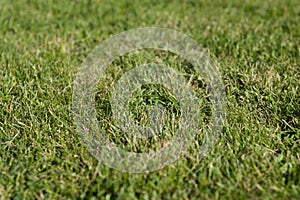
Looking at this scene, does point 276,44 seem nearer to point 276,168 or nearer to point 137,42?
point 137,42

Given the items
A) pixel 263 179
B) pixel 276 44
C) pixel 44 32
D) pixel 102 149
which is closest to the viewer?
pixel 263 179

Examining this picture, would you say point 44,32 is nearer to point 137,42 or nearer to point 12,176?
point 137,42

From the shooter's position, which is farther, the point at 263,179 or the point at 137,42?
the point at 137,42

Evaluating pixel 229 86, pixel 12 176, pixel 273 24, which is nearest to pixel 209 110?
pixel 229 86

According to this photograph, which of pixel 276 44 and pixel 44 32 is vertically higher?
pixel 276 44

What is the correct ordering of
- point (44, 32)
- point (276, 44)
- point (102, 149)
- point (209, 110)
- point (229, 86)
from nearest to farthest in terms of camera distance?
1. point (102, 149)
2. point (209, 110)
3. point (229, 86)
4. point (276, 44)
5. point (44, 32)

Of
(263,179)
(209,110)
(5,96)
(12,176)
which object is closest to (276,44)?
(209,110)

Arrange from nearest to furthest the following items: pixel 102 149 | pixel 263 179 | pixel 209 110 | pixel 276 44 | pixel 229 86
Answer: pixel 263 179
pixel 102 149
pixel 209 110
pixel 229 86
pixel 276 44
